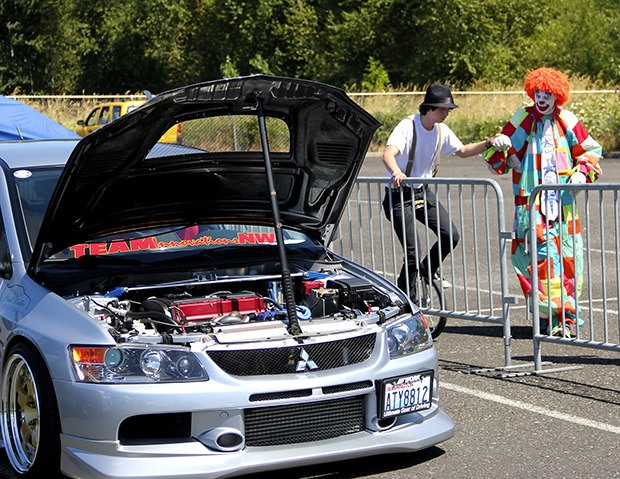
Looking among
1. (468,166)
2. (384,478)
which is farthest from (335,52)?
(384,478)

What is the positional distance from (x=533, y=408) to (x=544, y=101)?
267cm

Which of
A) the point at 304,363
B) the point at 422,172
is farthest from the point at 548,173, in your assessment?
the point at 304,363

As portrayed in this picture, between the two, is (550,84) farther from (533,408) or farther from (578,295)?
(533,408)

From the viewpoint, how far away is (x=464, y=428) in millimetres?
6438

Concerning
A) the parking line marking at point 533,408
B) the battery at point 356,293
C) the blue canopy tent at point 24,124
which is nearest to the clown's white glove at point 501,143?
the parking line marking at point 533,408

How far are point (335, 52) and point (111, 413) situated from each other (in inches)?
1998

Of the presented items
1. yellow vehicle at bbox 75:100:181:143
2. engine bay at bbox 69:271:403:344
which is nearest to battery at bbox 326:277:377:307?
engine bay at bbox 69:271:403:344

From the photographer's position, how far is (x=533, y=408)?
6848 mm

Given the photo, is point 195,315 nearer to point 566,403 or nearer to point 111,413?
point 111,413

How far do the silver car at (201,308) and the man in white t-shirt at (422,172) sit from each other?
209cm

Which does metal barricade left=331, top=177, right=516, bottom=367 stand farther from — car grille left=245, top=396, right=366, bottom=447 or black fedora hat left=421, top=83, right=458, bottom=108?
car grille left=245, top=396, right=366, bottom=447

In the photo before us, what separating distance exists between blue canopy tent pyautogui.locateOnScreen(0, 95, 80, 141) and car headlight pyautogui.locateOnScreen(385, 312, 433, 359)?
26.3ft

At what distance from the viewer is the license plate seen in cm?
544

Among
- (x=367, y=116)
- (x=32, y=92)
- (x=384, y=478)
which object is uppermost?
(x=32, y=92)
